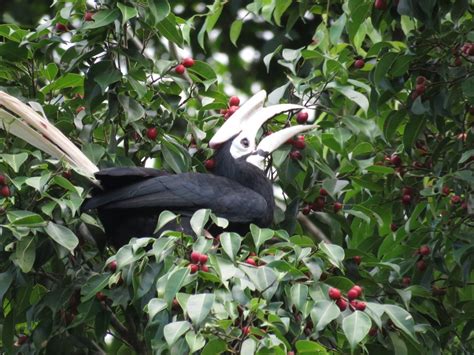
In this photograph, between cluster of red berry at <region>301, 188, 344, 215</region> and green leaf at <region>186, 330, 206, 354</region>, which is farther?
cluster of red berry at <region>301, 188, 344, 215</region>

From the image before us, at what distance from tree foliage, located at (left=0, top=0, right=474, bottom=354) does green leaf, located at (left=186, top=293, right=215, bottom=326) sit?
25cm

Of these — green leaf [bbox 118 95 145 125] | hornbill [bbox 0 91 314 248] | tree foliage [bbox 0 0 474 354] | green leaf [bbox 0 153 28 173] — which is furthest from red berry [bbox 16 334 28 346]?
green leaf [bbox 118 95 145 125]

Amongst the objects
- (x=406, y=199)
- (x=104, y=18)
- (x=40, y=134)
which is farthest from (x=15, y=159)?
(x=406, y=199)

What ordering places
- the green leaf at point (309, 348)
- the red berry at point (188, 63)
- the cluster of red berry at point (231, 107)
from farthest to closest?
the cluster of red berry at point (231, 107) < the red berry at point (188, 63) < the green leaf at point (309, 348)

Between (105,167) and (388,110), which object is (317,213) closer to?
(388,110)

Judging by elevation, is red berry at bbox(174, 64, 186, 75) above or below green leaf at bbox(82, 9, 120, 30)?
below

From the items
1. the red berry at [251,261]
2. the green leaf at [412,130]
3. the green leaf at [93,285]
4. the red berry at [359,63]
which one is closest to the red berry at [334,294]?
the red berry at [251,261]

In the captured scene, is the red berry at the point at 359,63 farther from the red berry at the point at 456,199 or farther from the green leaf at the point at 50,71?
the green leaf at the point at 50,71

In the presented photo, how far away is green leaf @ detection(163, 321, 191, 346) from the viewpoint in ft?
12.5

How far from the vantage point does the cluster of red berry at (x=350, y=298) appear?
428 centimetres

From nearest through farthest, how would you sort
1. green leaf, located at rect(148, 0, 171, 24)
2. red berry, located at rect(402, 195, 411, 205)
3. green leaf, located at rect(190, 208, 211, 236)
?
1. green leaf, located at rect(190, 208, 211, 236)
2. green leaf, located at rect(148, 0, 171, 24)
3. red berry, located at rect(402, 195, 411, 205)

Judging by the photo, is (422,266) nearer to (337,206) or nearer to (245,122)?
(337,206)

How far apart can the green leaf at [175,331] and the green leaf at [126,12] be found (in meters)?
1.48

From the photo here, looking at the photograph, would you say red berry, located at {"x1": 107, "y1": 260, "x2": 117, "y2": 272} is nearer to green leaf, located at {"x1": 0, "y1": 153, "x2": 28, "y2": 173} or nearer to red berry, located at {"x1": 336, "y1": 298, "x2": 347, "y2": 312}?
green leaf, located at {"x1": 0, "y1": 153, "x2": 28, "y2": 173}
